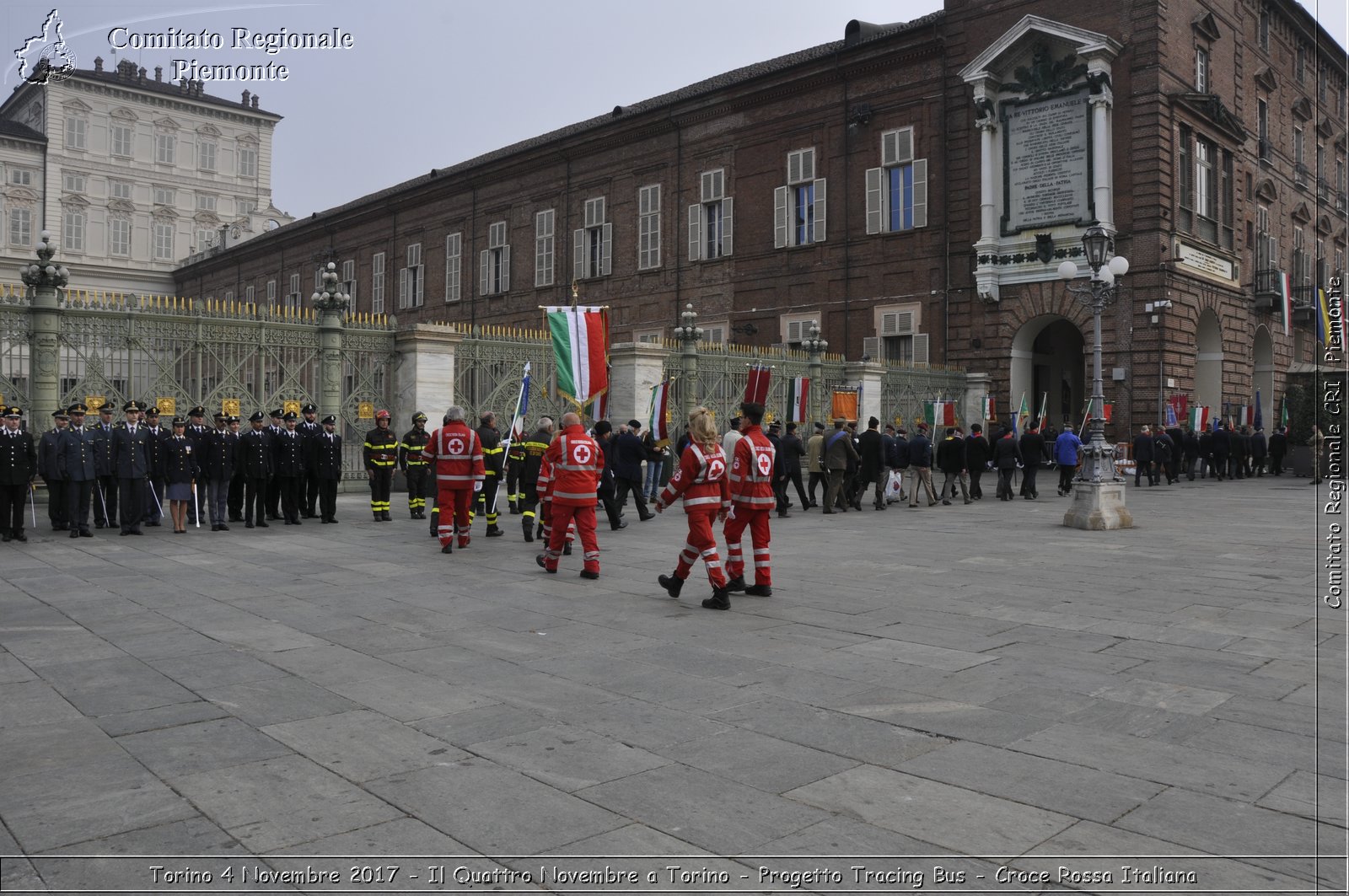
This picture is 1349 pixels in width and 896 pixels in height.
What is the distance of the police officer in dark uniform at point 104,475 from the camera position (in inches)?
533

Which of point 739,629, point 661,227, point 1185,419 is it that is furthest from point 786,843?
point 661,227

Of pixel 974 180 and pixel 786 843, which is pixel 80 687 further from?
pixel 974 180


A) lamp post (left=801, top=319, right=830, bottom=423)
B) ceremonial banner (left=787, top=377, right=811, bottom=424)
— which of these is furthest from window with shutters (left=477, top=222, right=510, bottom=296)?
ceremonial banner (left=787, top=377, right=811, bottom=424)

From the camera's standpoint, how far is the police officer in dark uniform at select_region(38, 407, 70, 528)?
13016 mm

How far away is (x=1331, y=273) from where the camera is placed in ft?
126

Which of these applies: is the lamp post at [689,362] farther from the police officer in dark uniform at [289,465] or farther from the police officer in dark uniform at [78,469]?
the police officer in dark uniform at [78,469]

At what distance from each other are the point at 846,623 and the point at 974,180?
2348cm

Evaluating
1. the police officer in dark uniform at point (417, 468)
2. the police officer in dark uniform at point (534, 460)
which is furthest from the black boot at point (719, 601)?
the police officer in dark uniform at point (417, 468)

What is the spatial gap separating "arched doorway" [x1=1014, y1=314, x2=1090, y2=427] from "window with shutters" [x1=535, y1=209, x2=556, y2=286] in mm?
18980

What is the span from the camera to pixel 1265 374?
33375 millimetres

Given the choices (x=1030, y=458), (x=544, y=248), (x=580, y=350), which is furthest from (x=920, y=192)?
(x=580, y=350)

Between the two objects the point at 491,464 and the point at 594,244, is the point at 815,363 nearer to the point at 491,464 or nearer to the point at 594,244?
the point at 491,464

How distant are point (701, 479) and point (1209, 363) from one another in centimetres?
2547

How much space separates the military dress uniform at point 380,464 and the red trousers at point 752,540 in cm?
831
